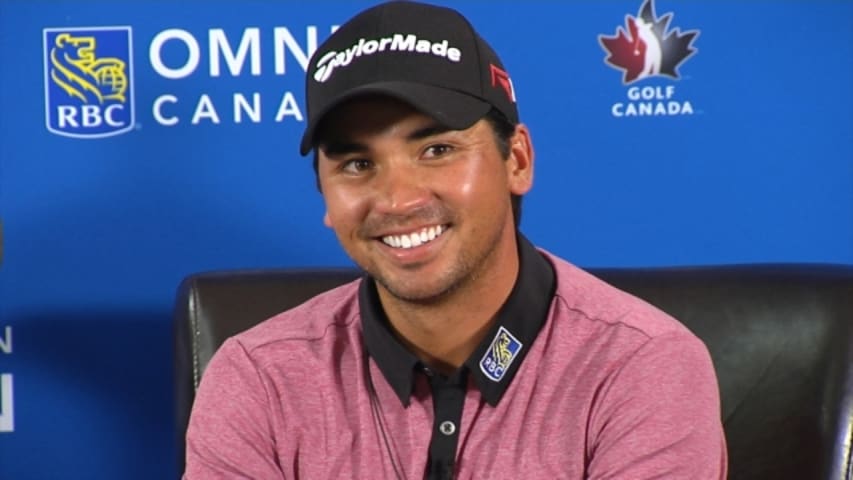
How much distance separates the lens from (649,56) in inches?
63.2

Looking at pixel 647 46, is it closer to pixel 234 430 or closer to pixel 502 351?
pixel 502 351

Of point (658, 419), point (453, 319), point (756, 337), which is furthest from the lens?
point (756, 337)

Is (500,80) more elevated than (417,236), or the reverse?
(500,80)

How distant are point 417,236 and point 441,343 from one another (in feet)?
0.44

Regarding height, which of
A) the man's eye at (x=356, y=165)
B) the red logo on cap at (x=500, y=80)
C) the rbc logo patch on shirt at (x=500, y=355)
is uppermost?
the red logo on cap at (x=500, y=80)

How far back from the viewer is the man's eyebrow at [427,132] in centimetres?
102

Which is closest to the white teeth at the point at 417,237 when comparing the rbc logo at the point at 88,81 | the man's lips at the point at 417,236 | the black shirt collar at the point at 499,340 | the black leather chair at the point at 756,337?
the man's lips at the point at 417,236

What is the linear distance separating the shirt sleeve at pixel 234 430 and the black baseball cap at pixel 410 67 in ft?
0.74

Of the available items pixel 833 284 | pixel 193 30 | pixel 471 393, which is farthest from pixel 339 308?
pixel 193 30

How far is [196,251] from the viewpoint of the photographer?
1.65 meters

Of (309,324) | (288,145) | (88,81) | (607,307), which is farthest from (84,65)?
(607,307)

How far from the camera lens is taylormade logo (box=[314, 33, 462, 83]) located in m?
1.03

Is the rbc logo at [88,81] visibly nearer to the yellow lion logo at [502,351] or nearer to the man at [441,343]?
the man at [441,343]

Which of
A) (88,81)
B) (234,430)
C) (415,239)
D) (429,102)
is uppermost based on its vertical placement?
(88,81)
